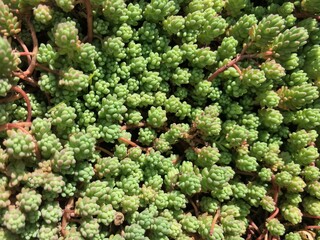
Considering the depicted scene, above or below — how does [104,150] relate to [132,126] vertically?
below

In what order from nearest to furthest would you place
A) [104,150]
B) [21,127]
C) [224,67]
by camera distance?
1. [21,127]
2. [104,150]
3. [224,67]

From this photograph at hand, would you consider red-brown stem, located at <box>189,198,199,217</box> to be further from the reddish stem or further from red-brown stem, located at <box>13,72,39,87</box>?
red-brown stem, located at <box>13,72,39,87</box>

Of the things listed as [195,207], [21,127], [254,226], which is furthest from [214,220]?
Answer: [21,127]

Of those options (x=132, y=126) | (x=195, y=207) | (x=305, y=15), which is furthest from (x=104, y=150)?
(x=305, y=15)

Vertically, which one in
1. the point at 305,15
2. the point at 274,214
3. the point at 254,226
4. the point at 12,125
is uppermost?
the point at 305,15

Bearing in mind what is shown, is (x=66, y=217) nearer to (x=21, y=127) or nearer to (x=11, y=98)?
(x=21, y=127)

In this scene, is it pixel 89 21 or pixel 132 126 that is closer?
Answer: pixel 89 21

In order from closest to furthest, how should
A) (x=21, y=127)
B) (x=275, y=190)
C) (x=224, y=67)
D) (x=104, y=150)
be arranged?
(x=21, y=127) < (x=104, y=150) < (x=224, y=67) < (x=275, y=190)

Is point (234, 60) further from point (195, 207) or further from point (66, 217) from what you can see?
point (66, 217)

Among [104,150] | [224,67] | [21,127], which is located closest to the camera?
[21,127]

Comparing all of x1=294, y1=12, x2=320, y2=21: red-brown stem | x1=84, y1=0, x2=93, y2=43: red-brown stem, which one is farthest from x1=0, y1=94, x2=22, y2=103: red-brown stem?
x1=294, y1=12, x2=320, y2=21: red-brown stem
